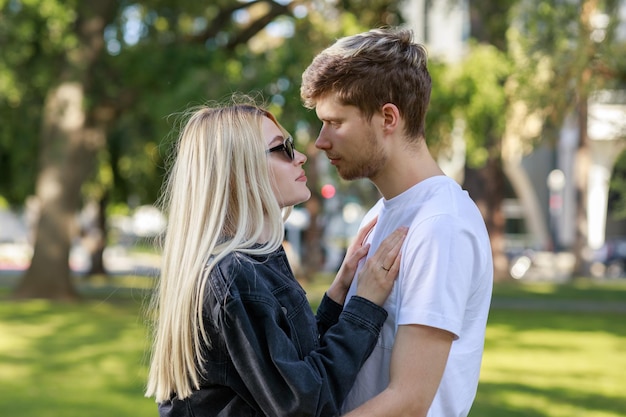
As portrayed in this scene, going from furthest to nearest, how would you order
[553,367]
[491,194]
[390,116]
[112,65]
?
1. [491,194]
2. [112,65]
3. [553,367]
4. [390,116]

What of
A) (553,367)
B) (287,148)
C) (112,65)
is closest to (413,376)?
(287,148)

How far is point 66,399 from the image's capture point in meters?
10.4

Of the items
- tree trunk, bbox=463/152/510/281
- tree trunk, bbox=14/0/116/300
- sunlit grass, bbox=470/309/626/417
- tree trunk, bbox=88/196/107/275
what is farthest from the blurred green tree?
tree trunk, bbox=88/196/107/275

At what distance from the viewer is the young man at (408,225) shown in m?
2.69

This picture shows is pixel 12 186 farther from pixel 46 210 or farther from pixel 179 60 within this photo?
pixel 179 60

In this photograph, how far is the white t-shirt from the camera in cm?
269

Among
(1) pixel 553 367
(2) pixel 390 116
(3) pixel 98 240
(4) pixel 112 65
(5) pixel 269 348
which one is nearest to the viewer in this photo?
(5) pixel 269 348

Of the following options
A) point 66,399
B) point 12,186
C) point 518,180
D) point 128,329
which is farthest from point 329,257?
point 66,399

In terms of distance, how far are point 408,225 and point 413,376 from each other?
0.45 metres

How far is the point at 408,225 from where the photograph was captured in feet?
9.59

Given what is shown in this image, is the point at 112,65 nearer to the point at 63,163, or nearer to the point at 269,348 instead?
the point at 63,163

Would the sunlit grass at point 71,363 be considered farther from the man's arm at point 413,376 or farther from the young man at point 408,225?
the man's arm at point 413,376

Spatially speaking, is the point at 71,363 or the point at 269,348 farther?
the point at 71,363

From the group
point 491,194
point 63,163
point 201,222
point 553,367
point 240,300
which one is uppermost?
point 491,194
